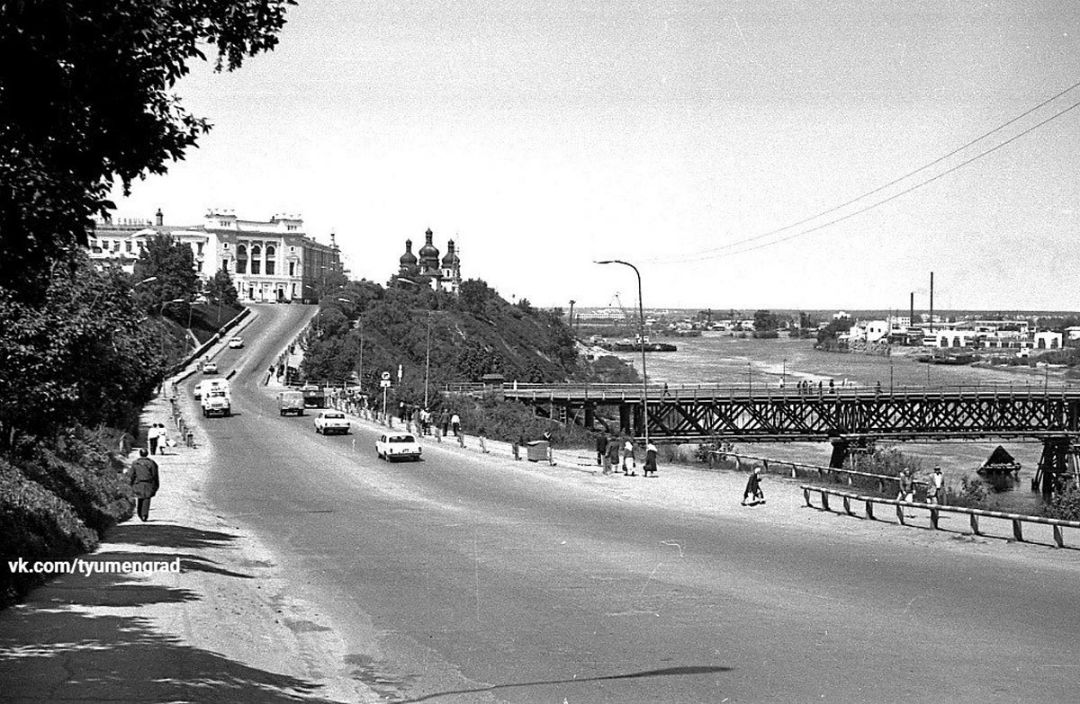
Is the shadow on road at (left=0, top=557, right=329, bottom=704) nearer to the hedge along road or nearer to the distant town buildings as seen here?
the hedge along road

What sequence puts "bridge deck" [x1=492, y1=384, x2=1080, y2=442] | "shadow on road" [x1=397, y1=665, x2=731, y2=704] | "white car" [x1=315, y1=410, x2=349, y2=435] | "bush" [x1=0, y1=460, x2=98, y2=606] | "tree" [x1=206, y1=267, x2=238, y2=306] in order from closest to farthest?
"shadow on road" [x1=397, y1=665, x2=731, y2=704] → "bush" [x1=0, y1=460, x2=98, y2=606] → "white car" [x1=315, y1=410, x2=349, y2=435] → "bridge deck" [x1=492, y1=384, x2=1080, y2=442] → "tree" [x1=206, y1=267, x2=238, y2=306]

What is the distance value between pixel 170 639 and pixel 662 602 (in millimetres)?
6640

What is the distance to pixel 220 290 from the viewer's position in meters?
151

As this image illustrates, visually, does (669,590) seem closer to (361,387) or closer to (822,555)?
(822,555)

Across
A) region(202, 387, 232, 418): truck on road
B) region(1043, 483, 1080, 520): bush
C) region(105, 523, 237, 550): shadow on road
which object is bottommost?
region(1043, 483, 1080, 520): bush

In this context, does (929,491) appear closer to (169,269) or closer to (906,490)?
(906,490)

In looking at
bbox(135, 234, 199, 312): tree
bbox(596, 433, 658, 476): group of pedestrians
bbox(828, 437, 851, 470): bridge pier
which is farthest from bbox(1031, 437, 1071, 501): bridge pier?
bbox(135, 234, 199, 312): tree

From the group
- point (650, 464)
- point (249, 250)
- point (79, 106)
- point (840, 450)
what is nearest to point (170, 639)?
point (79, 106)

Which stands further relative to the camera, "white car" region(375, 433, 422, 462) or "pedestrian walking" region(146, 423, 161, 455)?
"white car" region(375, 433, 422, 462)

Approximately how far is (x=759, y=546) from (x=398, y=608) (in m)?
8.93

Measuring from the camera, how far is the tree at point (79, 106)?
8453 millimetres

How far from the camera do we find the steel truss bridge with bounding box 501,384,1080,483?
67750 millimetres

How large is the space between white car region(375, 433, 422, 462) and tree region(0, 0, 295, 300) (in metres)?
34.9

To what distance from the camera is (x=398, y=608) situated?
15.5m
